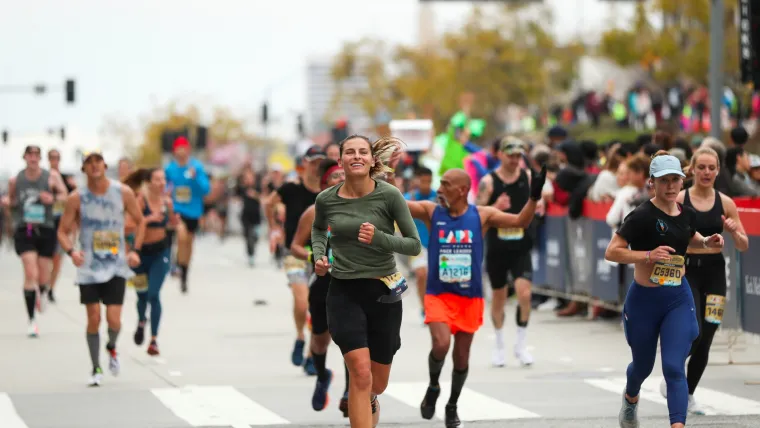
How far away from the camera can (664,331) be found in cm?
873

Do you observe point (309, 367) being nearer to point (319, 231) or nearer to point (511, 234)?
point (511, 234)

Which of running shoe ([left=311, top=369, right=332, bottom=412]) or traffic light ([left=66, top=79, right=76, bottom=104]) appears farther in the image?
traffic light ([left=66, top=79, right=76, bottom=104])

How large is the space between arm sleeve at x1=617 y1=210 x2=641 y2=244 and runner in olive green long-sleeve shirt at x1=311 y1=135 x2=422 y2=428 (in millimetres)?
1303

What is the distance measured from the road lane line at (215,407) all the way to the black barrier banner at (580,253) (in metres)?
6.61

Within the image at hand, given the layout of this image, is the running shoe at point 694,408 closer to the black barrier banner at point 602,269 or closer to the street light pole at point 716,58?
the black barrier banner at point 602,269

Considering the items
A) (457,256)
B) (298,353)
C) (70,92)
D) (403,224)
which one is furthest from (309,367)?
(70,92)

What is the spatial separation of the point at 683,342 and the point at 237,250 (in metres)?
31.0

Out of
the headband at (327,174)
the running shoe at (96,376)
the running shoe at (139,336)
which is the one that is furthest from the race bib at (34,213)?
the headband at (327,174)

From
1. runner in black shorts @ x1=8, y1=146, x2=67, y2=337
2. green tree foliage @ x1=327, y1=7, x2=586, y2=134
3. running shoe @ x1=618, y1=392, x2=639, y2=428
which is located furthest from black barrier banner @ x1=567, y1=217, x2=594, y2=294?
green tree foliage @ x1=327, y1=7, x2=586, y2=134

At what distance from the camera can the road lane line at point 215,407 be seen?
1036 centimetres

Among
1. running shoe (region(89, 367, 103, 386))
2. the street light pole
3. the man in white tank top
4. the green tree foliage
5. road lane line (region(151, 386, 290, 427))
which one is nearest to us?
road lane line (region(151, 386, 290, 427))

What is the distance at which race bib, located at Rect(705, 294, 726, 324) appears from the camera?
10297 mm

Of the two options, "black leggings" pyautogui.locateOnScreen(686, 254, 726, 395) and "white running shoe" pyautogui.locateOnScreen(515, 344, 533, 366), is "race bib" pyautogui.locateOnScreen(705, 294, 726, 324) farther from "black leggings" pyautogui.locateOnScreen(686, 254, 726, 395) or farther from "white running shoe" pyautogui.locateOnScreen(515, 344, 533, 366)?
"white running shoe" pyautogui.locateOnScreen(515, 344, 533, 366)

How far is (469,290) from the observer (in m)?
10.3
